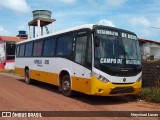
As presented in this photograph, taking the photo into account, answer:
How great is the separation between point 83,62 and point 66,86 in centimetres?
193

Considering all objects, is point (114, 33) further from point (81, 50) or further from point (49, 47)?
point (49, 47)

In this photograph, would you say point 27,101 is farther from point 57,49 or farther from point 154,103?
point 154,103

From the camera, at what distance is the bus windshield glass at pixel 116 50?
973 cm

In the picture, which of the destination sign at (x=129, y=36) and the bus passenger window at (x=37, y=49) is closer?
the destination sign at (x=129, y=36)

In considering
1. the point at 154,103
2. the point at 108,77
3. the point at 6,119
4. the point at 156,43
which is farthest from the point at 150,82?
the point at 156,43

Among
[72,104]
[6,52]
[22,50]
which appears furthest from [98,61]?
[6,52]

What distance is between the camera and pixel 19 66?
19.1 metres

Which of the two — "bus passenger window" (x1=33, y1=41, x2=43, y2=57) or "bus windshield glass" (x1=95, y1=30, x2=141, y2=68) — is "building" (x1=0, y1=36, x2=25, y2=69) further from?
"bus windshield glass" (x1=95, y1=30, x2=141, y2=68)

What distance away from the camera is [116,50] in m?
10.0

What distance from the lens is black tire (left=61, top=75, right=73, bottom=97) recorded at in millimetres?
11445

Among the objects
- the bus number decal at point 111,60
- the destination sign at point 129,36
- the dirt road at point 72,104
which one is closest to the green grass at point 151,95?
the dirt road at point 72,104

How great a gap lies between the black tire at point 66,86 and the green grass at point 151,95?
2.90 meters

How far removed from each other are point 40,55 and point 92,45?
18.4 ft

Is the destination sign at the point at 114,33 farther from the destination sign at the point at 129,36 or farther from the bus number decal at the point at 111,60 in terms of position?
the bus number decal at the point at 111,60
